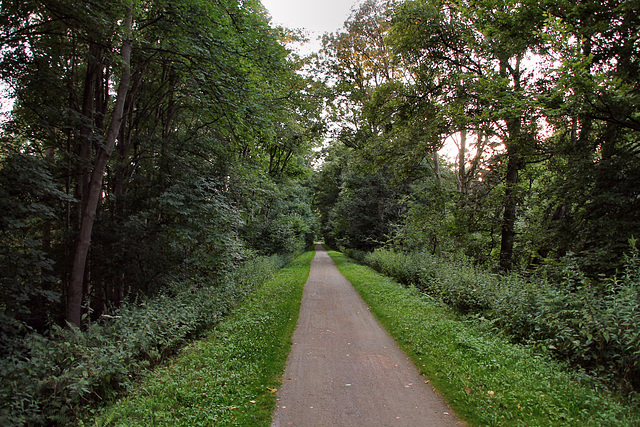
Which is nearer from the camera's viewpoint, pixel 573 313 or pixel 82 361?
pixel 82 361

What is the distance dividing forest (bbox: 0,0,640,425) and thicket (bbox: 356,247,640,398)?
42 mm

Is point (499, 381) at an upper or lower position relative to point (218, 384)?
upper

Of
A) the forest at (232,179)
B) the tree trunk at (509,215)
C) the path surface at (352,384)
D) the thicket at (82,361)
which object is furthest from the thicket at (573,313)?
the thicket at (82,361)

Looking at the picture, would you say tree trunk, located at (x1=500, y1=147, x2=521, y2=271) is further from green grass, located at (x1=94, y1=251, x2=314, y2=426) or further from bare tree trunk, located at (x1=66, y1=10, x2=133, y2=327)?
bare tree trunk, located at (x1=66, y1=10, x2=133, y2=327)

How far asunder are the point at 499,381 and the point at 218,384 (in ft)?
13.1

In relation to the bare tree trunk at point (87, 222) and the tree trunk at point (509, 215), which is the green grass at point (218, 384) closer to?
the bare tree trunk at point (87, 222)

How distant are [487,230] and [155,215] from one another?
1122cm

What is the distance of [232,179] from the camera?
423 inches

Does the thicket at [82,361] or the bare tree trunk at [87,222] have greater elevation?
the bare tree trunk at [87,222]

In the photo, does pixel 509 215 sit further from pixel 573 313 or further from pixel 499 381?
pixel 499 381

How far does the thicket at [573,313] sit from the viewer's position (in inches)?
162

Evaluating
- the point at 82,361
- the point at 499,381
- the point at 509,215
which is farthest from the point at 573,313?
the point at 82,361

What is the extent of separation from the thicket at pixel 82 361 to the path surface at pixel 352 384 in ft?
8.00

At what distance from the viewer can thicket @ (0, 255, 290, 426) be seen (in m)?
3.79
